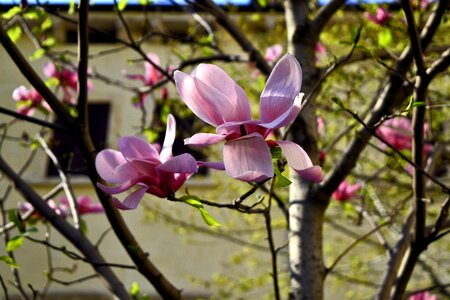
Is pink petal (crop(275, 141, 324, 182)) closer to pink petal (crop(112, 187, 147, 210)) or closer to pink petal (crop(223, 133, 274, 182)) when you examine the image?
pink petal (crop(223, 133, 274, 182))

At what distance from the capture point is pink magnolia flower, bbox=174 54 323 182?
0.91 meters

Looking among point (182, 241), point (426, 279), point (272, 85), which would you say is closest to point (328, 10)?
point (272, 85)

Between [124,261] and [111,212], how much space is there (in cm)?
534

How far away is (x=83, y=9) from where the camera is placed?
56.1 inches

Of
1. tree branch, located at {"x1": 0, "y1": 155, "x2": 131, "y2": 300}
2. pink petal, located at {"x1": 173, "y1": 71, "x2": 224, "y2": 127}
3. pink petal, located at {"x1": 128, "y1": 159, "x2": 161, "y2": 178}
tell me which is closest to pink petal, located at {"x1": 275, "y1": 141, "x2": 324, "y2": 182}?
pink petal, located at {"x1": 173, "y1": 71, "x2": 224, "y2": 127}

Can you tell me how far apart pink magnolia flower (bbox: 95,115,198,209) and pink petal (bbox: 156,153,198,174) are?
0.16 ft

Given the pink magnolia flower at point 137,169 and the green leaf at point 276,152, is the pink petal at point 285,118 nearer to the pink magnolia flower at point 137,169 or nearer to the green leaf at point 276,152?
the green leaf at point 276,152

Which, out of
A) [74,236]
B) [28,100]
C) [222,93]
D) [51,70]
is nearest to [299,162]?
[222,93]

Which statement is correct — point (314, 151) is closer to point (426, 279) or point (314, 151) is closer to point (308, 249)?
point (308, 249)

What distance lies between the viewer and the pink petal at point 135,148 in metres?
1.02

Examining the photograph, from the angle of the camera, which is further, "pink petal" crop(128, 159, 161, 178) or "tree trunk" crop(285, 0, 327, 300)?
"tree trunk" crop(285, 0, 327, 300)

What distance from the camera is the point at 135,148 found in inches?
40.1

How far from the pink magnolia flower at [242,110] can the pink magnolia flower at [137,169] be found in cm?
11

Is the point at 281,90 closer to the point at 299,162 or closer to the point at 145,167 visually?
the point at 299,162
